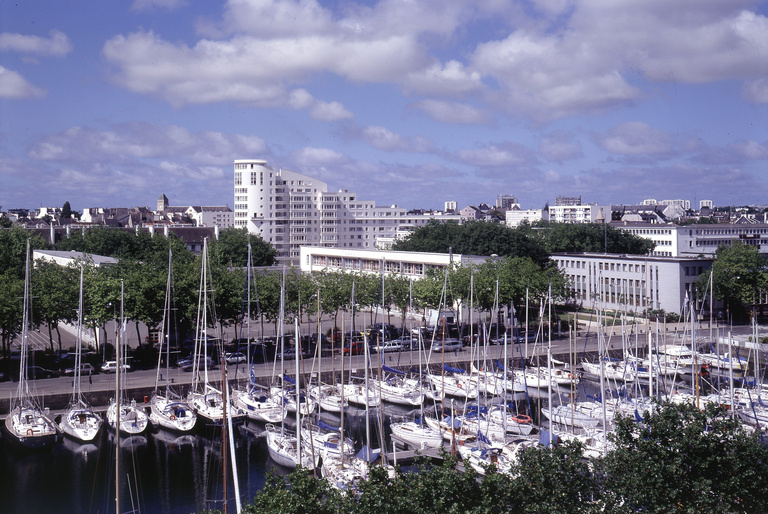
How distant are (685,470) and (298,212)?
9219 cm

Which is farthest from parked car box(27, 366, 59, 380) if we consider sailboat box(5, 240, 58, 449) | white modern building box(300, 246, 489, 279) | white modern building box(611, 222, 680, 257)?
white modern building box(611, 222, 680, 257)

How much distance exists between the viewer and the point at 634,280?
55906 millimetres

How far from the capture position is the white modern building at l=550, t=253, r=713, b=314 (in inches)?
2071

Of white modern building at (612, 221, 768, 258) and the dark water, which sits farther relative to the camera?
white modern building at (612, 221, 768, 258)

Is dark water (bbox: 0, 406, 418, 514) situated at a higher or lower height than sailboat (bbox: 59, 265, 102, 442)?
lower

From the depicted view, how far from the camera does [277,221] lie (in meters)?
102

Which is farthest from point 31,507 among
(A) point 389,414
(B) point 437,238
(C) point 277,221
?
(C) point 277,221

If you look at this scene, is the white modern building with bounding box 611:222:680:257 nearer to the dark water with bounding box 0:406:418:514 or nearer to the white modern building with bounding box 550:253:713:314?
the white modern building with bounding box 550:253:713:314

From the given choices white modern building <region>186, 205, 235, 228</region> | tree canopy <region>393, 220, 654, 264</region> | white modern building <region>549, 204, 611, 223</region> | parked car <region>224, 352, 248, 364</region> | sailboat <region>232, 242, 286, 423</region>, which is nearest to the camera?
sailboat <region>232, 242, 286, 423</region>

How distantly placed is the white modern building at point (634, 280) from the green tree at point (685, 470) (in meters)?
35.5

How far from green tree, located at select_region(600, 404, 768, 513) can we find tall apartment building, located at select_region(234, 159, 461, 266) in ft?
276

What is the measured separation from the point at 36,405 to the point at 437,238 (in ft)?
181

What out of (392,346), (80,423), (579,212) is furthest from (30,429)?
(579,212)

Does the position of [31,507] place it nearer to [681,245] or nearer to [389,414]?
[389,414]
